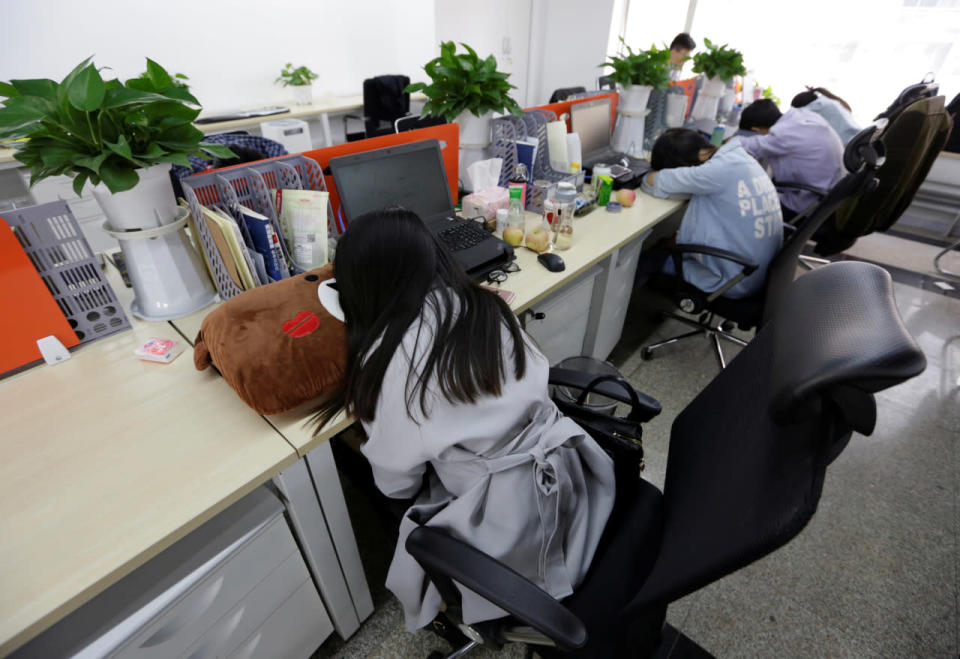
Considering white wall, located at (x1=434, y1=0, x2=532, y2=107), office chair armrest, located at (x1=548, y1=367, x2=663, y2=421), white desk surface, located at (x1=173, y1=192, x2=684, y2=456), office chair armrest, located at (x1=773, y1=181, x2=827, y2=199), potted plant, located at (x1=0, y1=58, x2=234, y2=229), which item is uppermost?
white wall, located at (x1=434, y1=0, x2=532, y2=107)

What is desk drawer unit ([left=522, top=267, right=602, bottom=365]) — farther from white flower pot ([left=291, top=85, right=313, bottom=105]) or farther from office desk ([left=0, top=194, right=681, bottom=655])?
white flower pot ([left=291, top=85, right=313, bottom=105])

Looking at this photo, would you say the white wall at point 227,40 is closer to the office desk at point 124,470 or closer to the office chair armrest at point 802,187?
the office desk at point 124,470

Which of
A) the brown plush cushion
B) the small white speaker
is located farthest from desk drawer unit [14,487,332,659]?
the small white speaker

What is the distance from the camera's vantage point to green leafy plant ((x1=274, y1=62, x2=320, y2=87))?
387 cm

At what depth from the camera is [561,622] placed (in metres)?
0.59

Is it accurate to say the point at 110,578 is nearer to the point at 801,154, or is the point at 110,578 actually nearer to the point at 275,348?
the point at 275,348

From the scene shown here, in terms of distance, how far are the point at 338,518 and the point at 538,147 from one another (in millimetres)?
1671

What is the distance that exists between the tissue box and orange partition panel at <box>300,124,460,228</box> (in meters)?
0.09

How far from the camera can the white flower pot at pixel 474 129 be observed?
1.66 m

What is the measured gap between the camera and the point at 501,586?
614 millimetres

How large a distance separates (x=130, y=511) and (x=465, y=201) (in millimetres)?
1306

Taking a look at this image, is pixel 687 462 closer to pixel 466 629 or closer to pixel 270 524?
pixel 466 629

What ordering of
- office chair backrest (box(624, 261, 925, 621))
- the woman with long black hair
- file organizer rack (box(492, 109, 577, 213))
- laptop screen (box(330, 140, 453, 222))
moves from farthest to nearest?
file organizer rack (box(492, 109, 577, 213))
laptop screen (box(330, 140, 453, 222))
the woman with long black hair
office chair backrest (box(624, 261, 925, 621))

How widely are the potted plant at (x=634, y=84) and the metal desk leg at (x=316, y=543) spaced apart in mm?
2462
